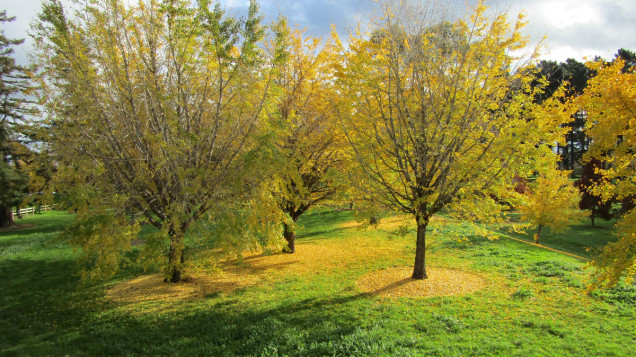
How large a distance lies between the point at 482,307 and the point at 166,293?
26.8 ft

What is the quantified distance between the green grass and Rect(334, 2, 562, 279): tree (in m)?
2.31

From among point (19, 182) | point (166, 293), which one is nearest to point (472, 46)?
point (166, 293)

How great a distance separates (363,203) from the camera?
9578mm

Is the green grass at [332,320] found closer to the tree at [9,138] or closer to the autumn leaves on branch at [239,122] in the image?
the autumn leaves on branch at [239,122]

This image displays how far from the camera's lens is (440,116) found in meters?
8.44

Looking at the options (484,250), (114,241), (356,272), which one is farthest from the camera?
(484,250)

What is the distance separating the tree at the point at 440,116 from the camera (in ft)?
25.6

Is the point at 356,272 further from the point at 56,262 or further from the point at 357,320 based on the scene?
the point at 56,262

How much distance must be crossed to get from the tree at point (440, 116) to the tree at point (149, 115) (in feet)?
9.40

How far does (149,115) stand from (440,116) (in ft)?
23.4

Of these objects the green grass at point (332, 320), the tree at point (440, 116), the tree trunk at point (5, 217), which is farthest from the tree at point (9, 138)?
the tree at point (440, 116)

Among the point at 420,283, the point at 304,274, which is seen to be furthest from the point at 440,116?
the point at 304,274

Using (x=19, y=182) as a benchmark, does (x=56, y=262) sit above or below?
below

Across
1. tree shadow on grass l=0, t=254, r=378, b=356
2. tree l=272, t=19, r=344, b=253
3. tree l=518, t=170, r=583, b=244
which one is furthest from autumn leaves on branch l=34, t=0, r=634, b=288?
tree l=518, t=170, r=583, b=244
